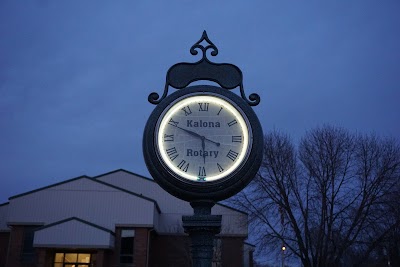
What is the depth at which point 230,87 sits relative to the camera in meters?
3.83

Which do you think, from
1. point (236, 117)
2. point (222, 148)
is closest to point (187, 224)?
point (222, 148)

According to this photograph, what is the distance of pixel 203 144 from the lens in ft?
12.0

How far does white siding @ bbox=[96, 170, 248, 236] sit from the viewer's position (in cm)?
2992

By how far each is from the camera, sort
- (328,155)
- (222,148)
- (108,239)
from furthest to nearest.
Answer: (108,239) < (328,155) < (222,148)

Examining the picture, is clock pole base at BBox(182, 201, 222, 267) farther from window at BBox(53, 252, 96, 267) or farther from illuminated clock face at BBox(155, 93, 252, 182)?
window at BBox(53, 252, 96, 267)

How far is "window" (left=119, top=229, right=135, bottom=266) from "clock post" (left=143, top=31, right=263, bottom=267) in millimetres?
23699

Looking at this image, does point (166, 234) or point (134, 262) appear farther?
point (166, 234)

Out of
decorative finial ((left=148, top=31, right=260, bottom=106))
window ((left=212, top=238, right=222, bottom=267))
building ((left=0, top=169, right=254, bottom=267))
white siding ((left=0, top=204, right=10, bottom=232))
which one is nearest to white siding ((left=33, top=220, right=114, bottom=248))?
building ((left=0, top=169, right=254, bottom=267))

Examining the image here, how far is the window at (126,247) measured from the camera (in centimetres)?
2612

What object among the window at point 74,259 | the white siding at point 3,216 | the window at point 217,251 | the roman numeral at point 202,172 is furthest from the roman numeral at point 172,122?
the white siding at point 3,216

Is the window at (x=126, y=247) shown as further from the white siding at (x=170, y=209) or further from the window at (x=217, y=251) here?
the window at (x=217, y=251)

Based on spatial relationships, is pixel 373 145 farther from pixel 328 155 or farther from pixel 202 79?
pixel 202 79

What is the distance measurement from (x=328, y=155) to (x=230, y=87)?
65.2ft

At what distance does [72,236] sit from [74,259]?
2.31 metres
